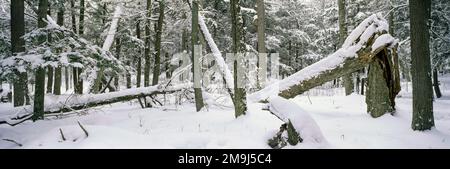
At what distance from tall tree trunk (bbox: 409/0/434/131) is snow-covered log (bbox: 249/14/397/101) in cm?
139

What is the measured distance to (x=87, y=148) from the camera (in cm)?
564

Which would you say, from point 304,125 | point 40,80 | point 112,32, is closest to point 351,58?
point 304,125

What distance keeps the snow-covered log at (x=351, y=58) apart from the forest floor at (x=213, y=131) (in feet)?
3.07

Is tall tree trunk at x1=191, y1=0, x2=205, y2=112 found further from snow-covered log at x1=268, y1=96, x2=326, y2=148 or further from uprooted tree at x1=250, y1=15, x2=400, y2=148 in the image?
snow-covered log at x1=268, y1=96, x2=326, y2=148

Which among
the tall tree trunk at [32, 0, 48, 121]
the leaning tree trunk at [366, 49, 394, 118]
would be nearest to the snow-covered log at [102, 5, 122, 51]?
the tall tree trunk at [32, 0, 48, 121]

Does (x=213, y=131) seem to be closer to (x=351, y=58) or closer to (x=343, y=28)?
(x=351, y=58)

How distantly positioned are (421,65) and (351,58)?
1.91m

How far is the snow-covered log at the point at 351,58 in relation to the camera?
8.90 metres

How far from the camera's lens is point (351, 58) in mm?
9055

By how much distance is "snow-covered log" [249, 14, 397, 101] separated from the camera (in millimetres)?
8898

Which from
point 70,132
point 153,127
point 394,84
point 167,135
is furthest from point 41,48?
point 394,84

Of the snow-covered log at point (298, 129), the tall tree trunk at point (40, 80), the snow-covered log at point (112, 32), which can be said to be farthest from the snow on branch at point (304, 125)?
the snow-covered log at point (112, 32)
